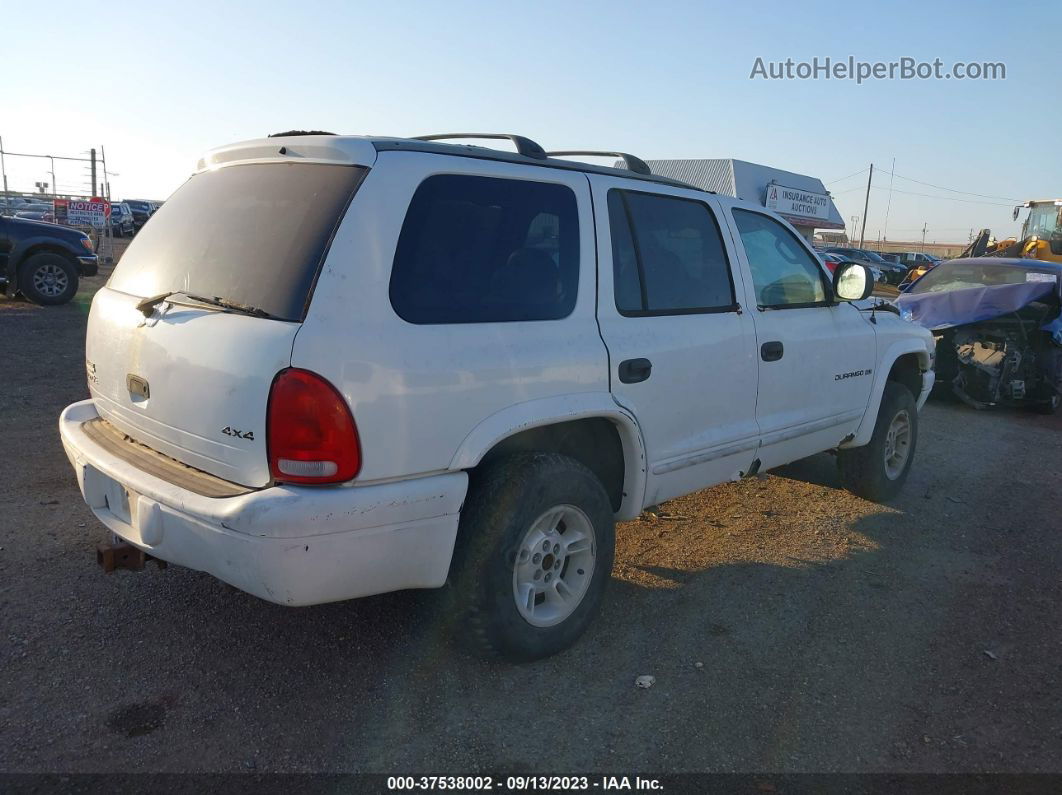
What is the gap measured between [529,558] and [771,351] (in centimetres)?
177

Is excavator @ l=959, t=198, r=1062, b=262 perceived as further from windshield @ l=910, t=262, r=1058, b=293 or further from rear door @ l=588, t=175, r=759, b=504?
rear door @ l=588, t=175, r=759, b=504

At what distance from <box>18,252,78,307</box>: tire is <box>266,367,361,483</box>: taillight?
12.1m

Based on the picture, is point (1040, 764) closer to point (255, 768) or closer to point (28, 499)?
point (255, 768)

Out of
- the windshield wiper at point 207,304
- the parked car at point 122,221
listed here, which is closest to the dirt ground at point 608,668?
the windshield wiper at point 207,304

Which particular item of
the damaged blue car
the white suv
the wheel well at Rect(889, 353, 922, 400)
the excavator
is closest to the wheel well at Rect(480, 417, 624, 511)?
the white suv

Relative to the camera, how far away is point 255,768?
2.64 metres

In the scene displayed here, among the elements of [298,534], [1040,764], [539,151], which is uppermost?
[539,151]

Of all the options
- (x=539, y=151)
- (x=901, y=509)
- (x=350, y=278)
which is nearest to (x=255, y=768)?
(x=350, y=278)

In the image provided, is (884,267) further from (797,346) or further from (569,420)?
(569,420)

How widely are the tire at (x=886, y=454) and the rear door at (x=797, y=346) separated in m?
0.40

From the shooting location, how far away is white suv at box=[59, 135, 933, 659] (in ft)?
8.54

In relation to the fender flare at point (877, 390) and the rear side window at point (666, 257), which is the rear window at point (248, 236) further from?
the fender flare at point (877, 390)

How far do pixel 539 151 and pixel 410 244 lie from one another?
36.8 inches

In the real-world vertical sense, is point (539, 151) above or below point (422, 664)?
above
